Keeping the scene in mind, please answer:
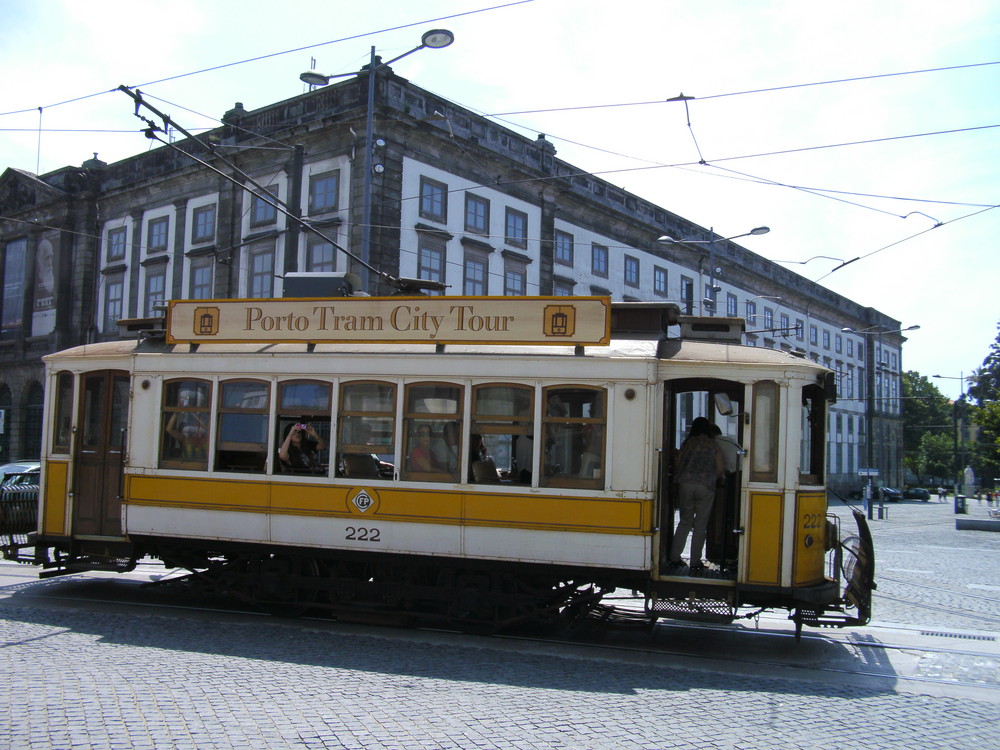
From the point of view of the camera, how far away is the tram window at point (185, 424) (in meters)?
→ 9.70

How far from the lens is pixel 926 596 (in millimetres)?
12406

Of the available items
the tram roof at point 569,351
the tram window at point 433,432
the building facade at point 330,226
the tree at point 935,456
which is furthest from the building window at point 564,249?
the tree at point 935,456

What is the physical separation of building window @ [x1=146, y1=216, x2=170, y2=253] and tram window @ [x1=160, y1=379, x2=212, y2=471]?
26176 mm

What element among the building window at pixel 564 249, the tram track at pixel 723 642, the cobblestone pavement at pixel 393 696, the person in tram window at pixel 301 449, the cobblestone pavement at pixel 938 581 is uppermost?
the building window at pixel 564 249

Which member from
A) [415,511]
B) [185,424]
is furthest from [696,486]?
[185,424]

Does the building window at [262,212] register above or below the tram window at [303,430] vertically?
above

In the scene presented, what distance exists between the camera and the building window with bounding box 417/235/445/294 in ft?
91.4

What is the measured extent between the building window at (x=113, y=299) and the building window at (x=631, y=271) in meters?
20.5

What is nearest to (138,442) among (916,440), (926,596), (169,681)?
(169,681)

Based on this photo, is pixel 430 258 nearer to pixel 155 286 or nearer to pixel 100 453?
pixel 155 286

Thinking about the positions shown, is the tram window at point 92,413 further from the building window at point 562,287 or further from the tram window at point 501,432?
the building window at point 562,287

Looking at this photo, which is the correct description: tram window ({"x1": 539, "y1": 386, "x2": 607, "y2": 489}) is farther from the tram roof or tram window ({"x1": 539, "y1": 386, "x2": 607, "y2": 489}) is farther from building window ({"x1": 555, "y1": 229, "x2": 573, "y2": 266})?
building window ({"x1": 555, "y1": 229, "x2": 573, "y2": 266})

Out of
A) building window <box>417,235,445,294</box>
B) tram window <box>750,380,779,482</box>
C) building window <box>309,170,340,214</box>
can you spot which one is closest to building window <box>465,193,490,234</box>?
building window <box>417,235,445,294</box>

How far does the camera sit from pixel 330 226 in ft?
89.8
